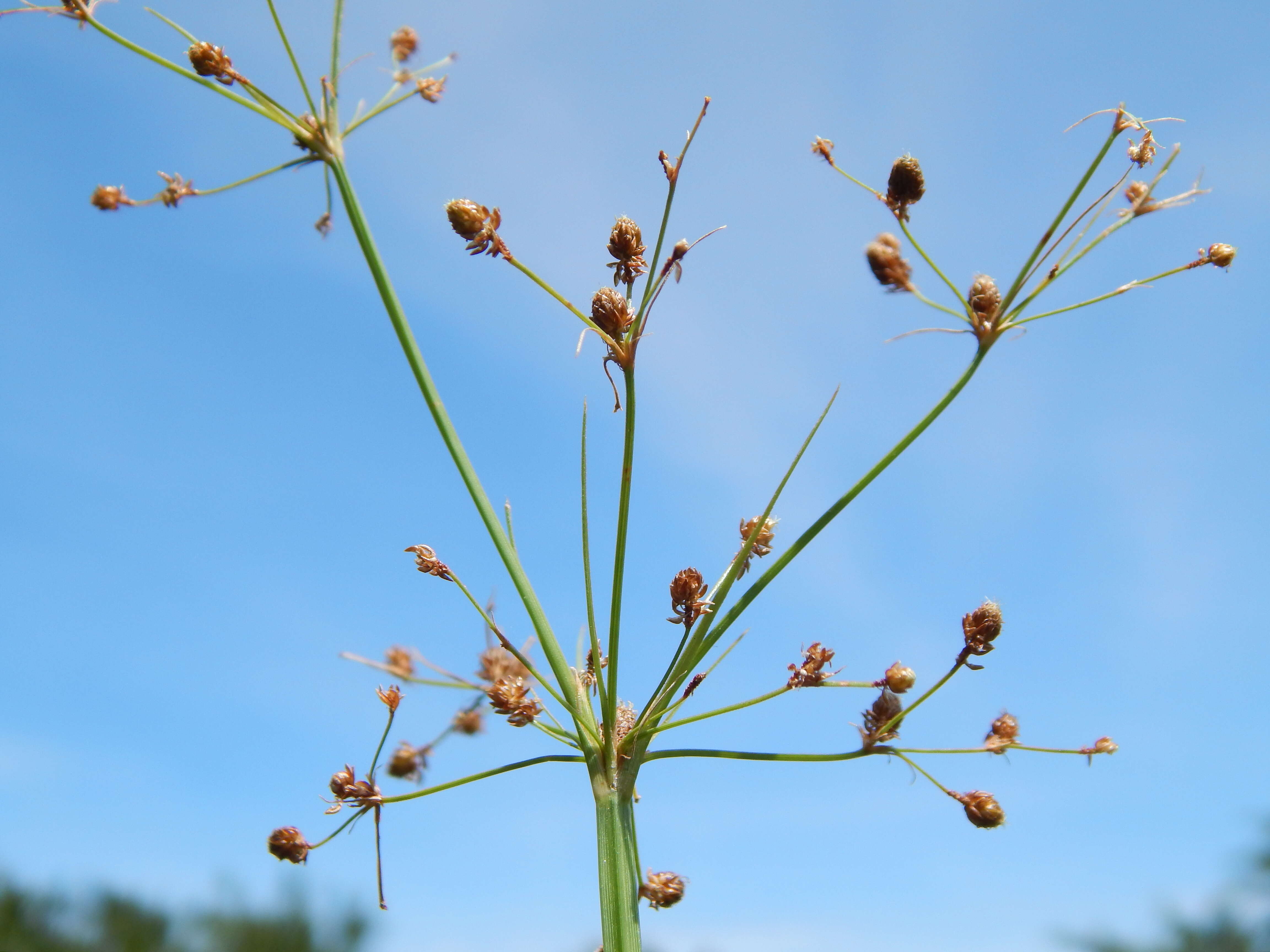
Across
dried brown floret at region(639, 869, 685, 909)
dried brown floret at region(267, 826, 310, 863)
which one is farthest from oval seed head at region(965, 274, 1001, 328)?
dried brown floret at region(267, 826, 310, 863)

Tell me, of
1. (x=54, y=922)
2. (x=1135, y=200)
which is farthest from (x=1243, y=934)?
(x=54, y=922)

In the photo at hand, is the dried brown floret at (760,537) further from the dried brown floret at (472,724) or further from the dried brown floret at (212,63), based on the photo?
the dried brown floret at (212,63)

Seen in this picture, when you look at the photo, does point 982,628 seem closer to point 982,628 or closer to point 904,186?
point 982,628

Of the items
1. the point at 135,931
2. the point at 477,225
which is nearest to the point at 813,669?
the point at 477,225

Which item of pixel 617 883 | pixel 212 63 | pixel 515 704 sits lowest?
pixel 617 883

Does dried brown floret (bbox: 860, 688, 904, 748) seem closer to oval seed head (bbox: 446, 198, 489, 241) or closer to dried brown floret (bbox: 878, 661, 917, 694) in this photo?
dried brown floret (bbox: 878, 661, 917, 694)

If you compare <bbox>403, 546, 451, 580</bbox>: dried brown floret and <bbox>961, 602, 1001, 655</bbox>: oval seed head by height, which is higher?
<bbox>403, 546, 451, 580</bbox>: dried brown floret
